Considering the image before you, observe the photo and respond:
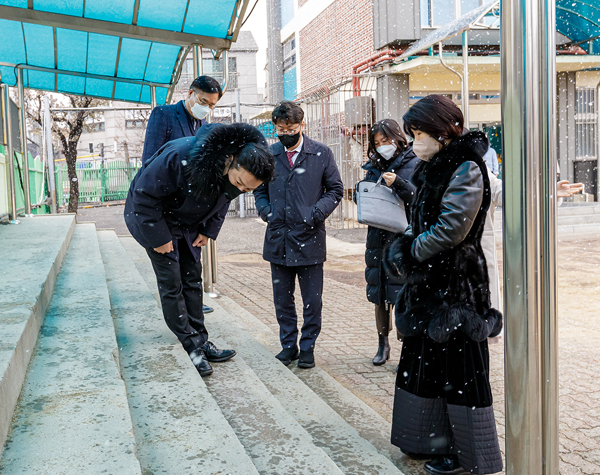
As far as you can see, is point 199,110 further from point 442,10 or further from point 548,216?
point 442,10

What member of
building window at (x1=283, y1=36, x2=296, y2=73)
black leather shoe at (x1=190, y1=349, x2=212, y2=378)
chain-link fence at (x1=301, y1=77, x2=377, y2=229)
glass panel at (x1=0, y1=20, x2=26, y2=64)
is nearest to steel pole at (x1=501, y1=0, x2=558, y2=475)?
black leather shoe at (x1=190, y1=349, x2=212, y2=378)

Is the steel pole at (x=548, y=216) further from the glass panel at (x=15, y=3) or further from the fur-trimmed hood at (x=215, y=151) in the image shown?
the glass panel at (x=15, y=3)

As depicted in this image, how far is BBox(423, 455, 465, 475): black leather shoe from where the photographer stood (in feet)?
9.21

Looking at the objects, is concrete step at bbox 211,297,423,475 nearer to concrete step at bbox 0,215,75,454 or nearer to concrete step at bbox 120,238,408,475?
concrete step at bbox 120,238,408,475

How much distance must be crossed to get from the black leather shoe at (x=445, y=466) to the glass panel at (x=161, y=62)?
6.53m

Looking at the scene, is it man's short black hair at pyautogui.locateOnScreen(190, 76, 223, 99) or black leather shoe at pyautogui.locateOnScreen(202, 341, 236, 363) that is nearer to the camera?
black leather shoe at pyautogui.locateOnScreen(202, 341, 236, 363)

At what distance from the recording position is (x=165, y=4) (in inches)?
234

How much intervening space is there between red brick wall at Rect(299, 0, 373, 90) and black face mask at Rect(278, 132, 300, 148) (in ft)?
43.2

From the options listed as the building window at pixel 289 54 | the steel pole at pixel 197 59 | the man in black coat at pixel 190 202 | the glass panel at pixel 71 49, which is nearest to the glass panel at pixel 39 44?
the glass panel at pixel 71 49

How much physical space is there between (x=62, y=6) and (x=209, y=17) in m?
1.52

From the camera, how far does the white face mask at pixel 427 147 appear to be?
2889 mm

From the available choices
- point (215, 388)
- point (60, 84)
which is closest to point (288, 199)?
point (215, 388)

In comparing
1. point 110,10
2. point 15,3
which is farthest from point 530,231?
point 15,3

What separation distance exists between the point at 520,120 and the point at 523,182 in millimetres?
178
